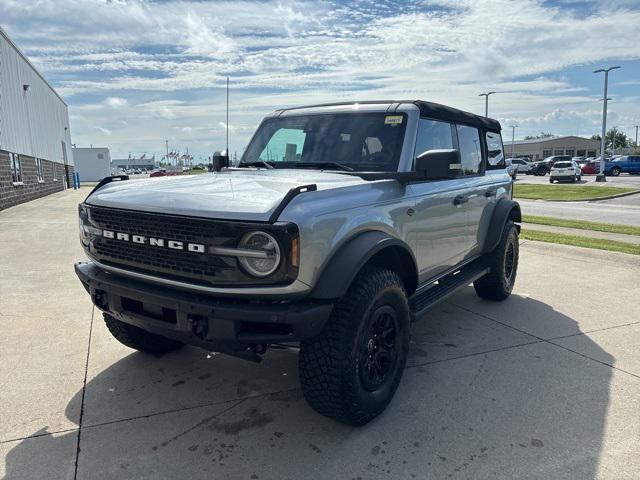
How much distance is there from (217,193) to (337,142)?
1389 mm

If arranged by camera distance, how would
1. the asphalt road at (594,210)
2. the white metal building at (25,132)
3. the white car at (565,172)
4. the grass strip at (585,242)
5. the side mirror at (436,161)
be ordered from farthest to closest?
1. the white car at (565,172)
2. the white metal building at (25,132)
3. the asphalt road at (594,210)
4. the grass strip at (585,242)
5. the side mirror at (436,161)

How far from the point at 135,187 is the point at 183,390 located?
4.61 ft

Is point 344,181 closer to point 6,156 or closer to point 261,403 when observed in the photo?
point 261,403

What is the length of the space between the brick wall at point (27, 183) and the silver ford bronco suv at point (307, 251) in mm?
15440

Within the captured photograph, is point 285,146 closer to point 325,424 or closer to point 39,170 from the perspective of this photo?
point 325,424

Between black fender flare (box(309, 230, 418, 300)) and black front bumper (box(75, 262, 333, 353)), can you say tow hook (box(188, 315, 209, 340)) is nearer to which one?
black front bumper (box(75, 262, 333, 353))

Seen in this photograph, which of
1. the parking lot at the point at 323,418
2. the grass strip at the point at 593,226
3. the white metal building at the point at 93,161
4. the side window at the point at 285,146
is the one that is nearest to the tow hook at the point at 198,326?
the parking lot at the point at 323,418

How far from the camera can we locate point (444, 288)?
4.08 metres

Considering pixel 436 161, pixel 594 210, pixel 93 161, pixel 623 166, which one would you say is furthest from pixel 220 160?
pixel 93 161

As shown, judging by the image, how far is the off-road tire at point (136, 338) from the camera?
3643 millimetres

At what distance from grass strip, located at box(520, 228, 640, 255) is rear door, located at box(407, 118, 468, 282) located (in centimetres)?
510

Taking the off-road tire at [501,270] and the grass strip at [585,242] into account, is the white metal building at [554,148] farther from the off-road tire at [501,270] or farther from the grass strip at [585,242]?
the off-road tire at [501,270]

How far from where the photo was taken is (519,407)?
3115mm

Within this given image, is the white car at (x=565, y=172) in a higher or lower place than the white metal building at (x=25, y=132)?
lower
